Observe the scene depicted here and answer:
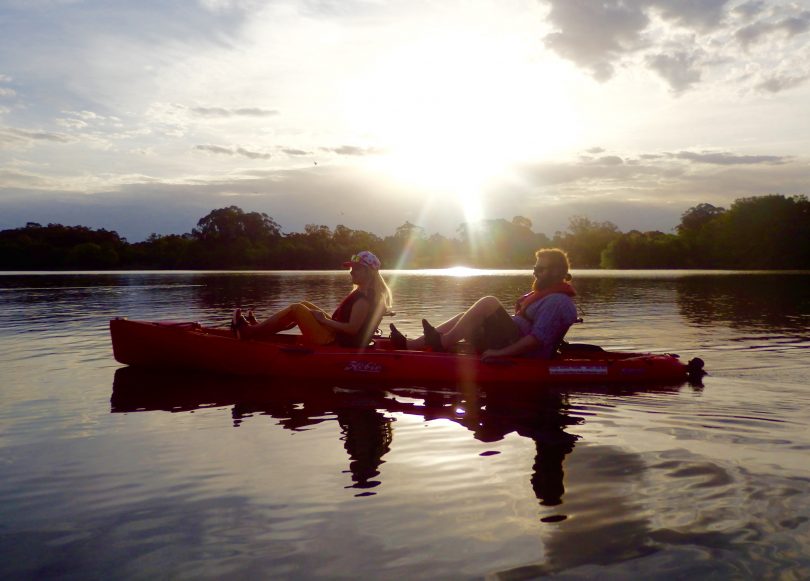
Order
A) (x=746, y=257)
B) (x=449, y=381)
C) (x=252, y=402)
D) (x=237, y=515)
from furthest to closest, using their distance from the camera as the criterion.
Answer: (x=746, y=257) < (x=449, y=381) < (x=252, y=402) < (x=237, y=515)

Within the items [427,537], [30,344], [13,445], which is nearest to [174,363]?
[13,445]

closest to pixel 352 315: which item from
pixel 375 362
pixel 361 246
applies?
pixel 375 362

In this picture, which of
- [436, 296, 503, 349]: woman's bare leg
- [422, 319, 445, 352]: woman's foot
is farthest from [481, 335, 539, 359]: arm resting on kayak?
[422, 319, 445, 352]: woman's foot

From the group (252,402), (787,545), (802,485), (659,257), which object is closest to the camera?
(787,545)

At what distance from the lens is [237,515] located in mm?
4980

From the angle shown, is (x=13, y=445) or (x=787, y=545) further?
(x=13, y=445)

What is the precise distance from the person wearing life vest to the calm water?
34.5 inches

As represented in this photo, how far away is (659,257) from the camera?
116 meters

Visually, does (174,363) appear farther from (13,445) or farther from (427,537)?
(427,537)

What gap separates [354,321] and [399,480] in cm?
482

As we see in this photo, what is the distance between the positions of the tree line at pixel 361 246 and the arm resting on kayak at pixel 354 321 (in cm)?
10253

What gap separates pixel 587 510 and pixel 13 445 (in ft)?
18.4

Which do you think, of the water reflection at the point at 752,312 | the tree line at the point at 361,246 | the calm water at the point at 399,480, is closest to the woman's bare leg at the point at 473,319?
the calm water at the point at 399,480

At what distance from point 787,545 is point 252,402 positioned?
260 inches
